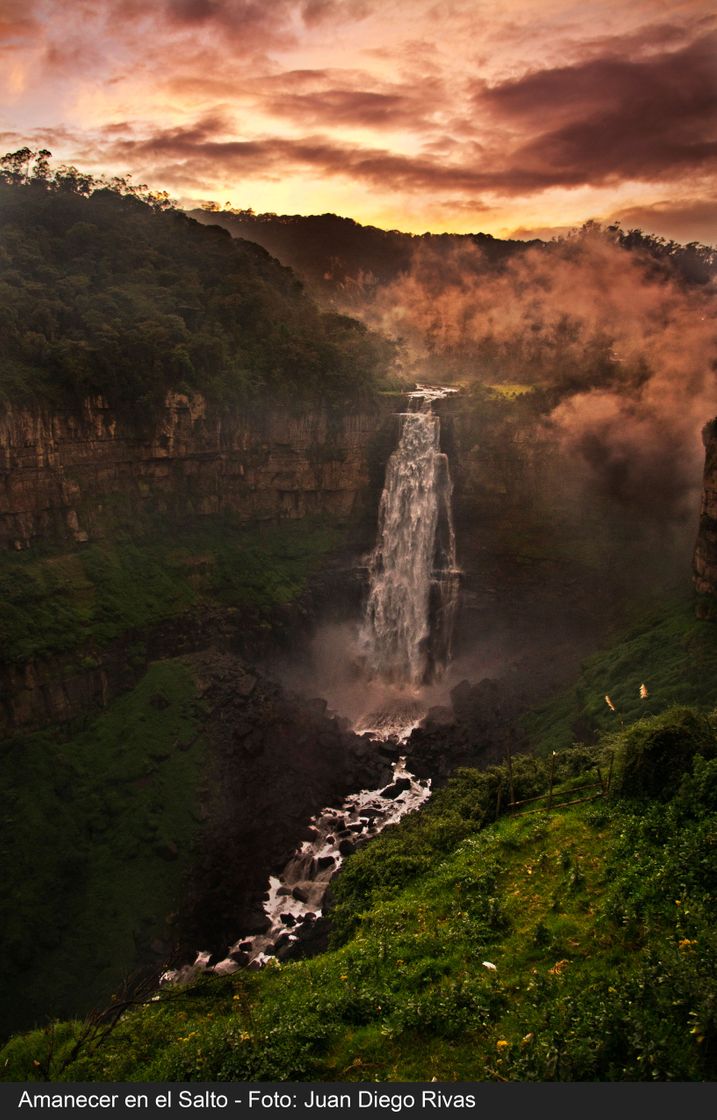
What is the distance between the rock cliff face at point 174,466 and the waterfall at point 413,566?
2274 mm

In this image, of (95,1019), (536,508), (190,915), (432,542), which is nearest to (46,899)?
(190,915)

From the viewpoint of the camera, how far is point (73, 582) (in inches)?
1325

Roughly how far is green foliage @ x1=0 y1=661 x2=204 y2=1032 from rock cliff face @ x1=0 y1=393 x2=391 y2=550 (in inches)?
348

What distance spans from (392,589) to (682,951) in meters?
32.4

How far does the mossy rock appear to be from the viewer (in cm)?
1609

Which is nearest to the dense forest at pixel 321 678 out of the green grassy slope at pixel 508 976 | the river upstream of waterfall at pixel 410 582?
the green grassy slope at pixel 508 976

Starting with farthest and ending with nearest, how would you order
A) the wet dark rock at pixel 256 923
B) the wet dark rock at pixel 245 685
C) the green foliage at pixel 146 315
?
the wet dark rock at pixel 245 685, the green foliage at pixel 146 315, the wet dark rock at pixel 256 923

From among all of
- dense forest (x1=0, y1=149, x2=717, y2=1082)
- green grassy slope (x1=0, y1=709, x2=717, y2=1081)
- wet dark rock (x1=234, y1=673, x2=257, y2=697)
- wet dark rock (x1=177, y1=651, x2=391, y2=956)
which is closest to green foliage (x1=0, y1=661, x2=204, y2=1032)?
dense forest (x1=0, y1=149, x2=717, y2=1082)

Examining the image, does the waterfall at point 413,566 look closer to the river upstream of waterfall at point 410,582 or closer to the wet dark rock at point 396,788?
the river upstream of waterfall at point 410,582

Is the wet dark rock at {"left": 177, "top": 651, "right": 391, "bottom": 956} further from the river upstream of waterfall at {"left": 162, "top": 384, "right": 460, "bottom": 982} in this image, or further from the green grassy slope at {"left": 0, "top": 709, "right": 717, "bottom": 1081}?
the green grassy slope at {"left": 0, "top": 709, "right": 717, "bottom": 1081}

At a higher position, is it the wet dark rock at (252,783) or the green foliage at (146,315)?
the green foliage at (146,315)

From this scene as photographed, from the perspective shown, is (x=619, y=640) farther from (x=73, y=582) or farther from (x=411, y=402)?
(x=73, y=582)

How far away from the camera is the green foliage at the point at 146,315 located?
34.7 metres

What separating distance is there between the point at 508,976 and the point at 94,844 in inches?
781
